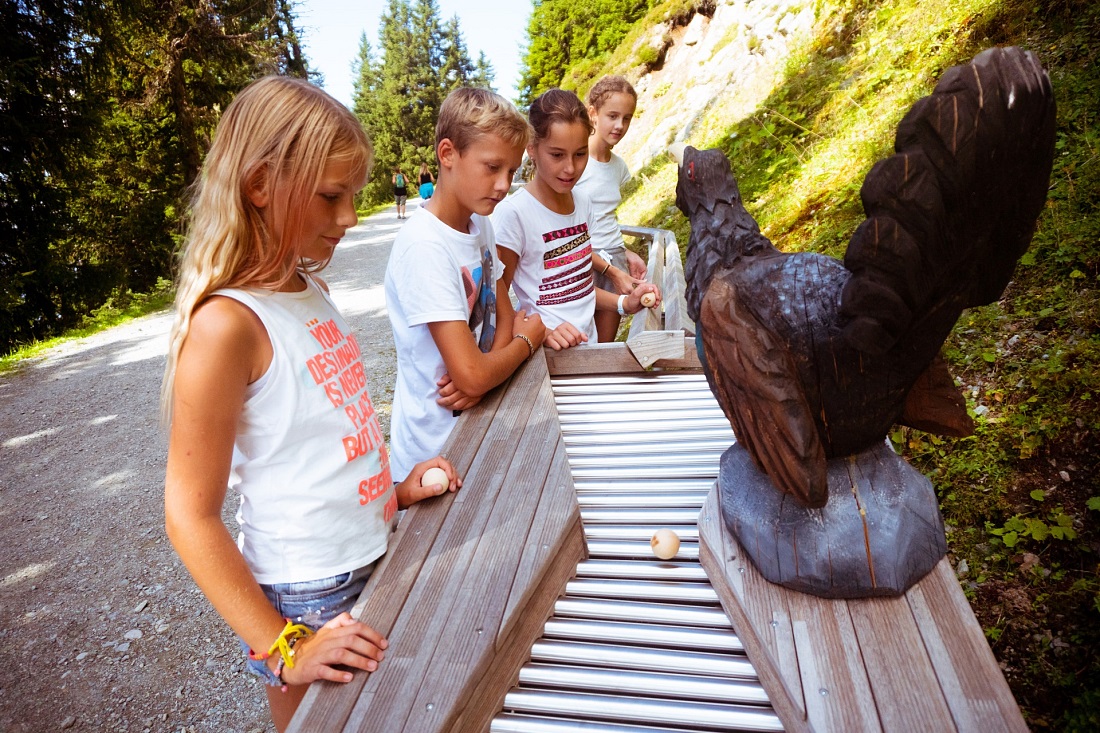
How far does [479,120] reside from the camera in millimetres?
2207

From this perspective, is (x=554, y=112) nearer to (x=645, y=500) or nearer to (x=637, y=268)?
(x=637, y=268)

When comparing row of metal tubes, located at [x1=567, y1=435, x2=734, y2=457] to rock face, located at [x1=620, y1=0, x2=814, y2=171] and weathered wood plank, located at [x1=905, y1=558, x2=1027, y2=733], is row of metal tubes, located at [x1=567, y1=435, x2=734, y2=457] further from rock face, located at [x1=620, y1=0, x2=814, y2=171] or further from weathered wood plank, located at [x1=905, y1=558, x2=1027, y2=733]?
rock face, located at [x1=620, y1=0, x2=814, y2=171]

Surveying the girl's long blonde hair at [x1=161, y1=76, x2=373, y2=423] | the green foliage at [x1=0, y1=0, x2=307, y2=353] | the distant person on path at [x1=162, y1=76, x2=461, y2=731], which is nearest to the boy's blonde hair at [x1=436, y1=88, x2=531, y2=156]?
the distant person on path at [x1=162, y1=76, x2=461, y2=731]

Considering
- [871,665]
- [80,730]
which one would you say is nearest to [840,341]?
[871,665]

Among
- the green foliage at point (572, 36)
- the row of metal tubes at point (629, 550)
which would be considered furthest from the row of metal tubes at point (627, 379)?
the green foliage at point (572, 36)

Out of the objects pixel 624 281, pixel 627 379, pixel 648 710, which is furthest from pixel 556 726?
pixel 624 281

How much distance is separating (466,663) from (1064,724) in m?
1.94

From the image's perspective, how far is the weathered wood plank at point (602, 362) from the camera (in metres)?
2.58

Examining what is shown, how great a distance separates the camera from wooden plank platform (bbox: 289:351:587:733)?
120 cm

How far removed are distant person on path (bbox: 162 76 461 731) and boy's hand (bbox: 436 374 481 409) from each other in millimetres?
653

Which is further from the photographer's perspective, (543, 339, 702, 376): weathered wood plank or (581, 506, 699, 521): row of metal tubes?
(543, 339, 702, 376): weathered wood plank

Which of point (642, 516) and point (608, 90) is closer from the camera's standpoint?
point (642, 516)

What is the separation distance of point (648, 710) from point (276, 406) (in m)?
1.04

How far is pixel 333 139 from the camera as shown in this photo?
141cm
